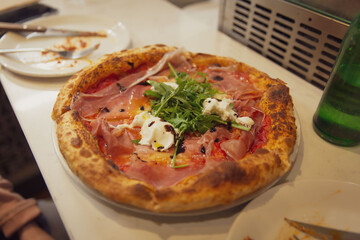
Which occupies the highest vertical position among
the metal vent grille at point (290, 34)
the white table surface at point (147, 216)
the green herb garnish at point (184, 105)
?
the metal vent grille at point (290, 34)

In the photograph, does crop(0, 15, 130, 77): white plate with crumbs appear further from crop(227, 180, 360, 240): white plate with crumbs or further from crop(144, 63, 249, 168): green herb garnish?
crop(227, 180, 360, 240): white plate with crumbs

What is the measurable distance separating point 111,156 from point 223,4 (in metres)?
1.63

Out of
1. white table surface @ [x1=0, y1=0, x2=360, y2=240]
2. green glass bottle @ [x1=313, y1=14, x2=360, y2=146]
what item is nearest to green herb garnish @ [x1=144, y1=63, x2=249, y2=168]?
white table surface @ [x1=0, y1=0, x2=360, y2=240]

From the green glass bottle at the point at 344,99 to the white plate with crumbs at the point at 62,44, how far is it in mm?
Answer: 1448

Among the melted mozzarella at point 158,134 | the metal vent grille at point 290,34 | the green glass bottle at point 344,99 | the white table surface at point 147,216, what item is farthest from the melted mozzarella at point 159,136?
the metal vent grille at point 290,34

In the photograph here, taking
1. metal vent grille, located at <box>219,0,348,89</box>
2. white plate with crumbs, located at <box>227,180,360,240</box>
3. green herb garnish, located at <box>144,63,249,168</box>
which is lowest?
white plate with crumbs, located at <box>227,180,360,240</box>

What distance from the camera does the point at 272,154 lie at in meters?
1.09

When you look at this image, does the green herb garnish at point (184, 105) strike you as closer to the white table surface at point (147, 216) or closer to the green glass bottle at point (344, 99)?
the white table surface at point (147, 216)

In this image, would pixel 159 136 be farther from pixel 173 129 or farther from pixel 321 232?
pixel 321 232

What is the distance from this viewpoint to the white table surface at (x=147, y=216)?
102 centimetres

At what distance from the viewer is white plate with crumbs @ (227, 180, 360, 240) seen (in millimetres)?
951

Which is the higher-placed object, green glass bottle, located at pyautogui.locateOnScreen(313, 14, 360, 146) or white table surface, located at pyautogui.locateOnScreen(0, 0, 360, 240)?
green glass bottle, located at pyautogui.locateOnScreen(313, 14, 360, 146)

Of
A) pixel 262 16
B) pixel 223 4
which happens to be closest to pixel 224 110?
pixel 262 16

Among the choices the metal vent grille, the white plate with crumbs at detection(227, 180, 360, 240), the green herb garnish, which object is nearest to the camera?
the white plate with crumbs at detection(227, 180, 360, 240)
